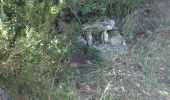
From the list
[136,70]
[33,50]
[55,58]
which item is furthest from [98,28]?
[33,50]

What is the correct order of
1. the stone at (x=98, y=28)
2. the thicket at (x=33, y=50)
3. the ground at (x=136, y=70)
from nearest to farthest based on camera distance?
the thicket at (x=33, y=50), the ground at (x=136, y=70), the stone at (x=98, y=28)

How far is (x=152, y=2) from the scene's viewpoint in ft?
17.8

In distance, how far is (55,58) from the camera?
3.69 m

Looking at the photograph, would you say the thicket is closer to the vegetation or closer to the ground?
the vegetation

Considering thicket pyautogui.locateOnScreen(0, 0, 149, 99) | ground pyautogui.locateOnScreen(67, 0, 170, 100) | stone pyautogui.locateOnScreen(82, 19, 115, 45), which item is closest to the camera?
thicket pyautogui.locateOnScreen(0, 0, 149, 99)

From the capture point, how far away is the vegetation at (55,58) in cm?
347

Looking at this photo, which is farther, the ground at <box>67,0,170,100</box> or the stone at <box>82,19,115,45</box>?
the stone at <box>82,19,115,45</box>

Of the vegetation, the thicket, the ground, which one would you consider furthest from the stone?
the thicket

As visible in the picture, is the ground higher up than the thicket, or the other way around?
the thicket

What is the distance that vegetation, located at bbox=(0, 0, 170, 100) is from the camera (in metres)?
3.47

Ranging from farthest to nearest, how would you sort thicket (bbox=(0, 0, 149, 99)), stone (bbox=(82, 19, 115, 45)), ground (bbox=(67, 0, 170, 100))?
stone (bbox=(82, 19, 115, 45))
ground (bbox=(67, 0, 170, 100))
thicket (bbox=(0, 0, 149, 99))

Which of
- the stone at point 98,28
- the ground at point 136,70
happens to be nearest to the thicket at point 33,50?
the ground at point 136,70

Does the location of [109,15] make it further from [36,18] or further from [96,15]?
[36,18]

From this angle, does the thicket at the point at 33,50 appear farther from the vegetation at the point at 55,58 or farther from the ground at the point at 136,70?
the ground at the point at 136,70
